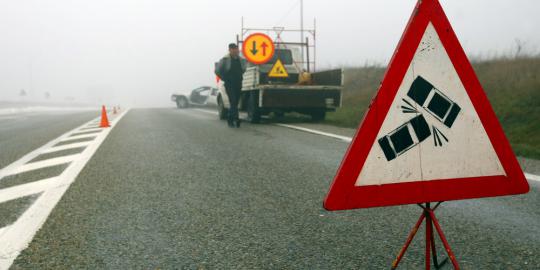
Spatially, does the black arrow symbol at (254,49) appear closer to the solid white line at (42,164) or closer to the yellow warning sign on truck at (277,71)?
the yellow warning sign on truck at (277,71)

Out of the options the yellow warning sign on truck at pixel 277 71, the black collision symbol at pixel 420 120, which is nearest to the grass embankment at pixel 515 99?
the yellow warning sign on truck at pixel 277 71

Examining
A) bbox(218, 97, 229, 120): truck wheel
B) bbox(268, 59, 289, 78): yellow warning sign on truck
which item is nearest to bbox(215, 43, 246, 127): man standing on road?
bbox(268, 59, 289, 78): yellow warning sign on truck

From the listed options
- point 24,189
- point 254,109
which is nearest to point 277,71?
point 254,109

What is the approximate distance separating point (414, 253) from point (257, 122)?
10.5m

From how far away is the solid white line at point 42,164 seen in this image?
19.1 feet

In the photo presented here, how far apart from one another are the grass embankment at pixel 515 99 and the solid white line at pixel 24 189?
225 inches

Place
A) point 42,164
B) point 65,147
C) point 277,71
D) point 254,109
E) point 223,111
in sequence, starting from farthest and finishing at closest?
→ point 223,111
point 277,71
point 254,109
point 65,147
point 42,164

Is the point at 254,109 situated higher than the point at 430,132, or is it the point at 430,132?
the point at 430,132

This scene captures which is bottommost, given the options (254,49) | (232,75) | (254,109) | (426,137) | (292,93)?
(254,109)

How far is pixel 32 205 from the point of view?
157 inches

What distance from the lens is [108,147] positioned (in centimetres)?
790

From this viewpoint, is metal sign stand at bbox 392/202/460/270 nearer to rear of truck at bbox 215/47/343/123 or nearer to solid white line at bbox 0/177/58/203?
solid white line at bbox 0/177/58/203

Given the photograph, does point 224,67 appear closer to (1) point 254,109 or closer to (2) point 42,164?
(1) point 254,109

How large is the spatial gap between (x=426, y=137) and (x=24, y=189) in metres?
3.78
